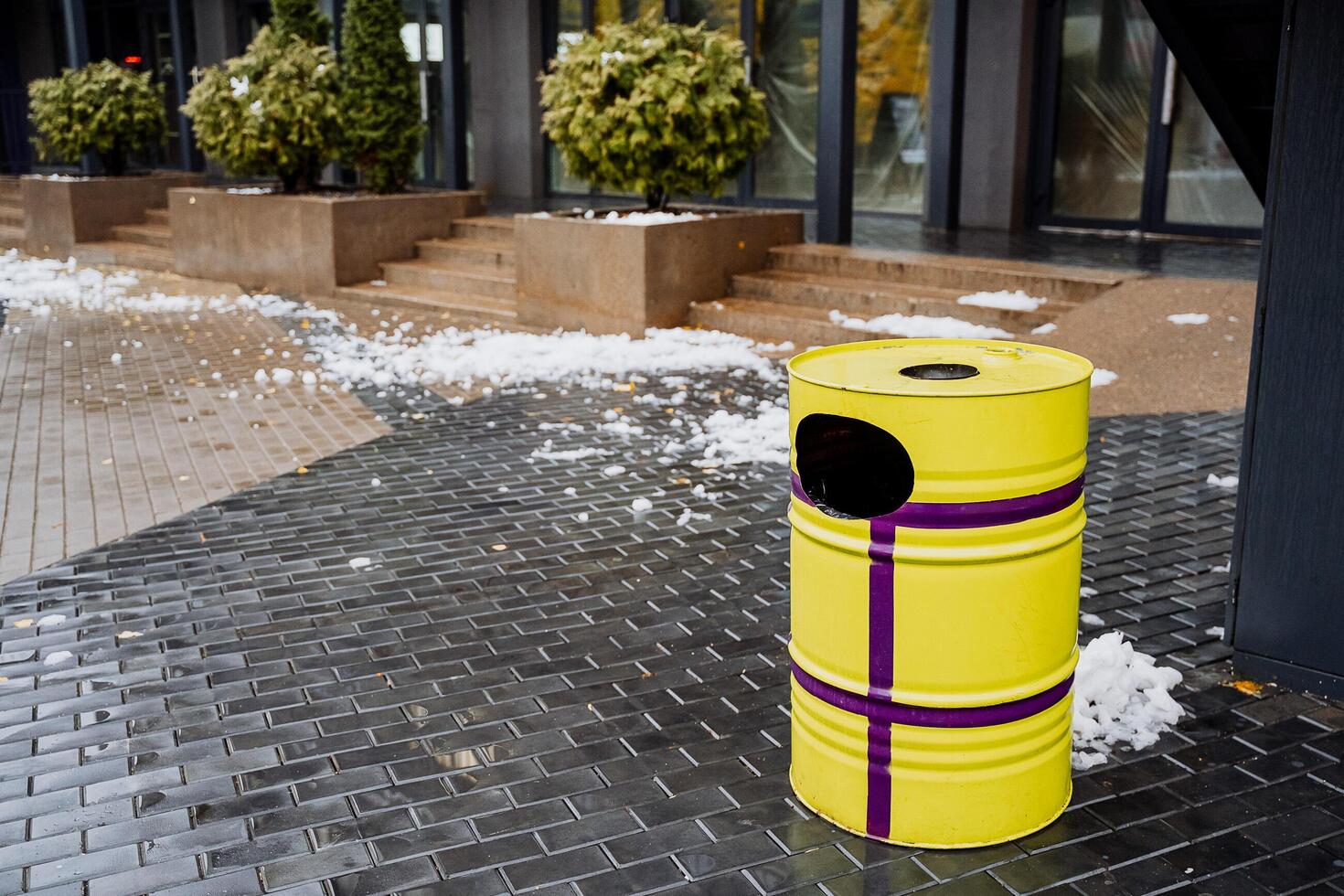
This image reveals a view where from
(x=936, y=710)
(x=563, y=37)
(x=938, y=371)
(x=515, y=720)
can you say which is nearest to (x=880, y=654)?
(x=936, y=710)

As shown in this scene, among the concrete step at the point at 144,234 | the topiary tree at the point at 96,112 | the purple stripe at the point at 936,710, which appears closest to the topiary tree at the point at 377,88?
the concrete step at the point at 144,234

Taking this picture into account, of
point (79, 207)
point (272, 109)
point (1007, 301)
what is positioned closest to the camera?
point (1007, 301)

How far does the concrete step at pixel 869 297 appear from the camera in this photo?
32.2 ft

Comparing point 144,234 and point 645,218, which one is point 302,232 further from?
point 144,234

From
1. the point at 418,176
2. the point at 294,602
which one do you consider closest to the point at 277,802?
the point at 294,602

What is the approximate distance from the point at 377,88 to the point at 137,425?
696 centimetres

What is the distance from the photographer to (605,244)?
11.0m

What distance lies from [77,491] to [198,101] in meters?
9.08

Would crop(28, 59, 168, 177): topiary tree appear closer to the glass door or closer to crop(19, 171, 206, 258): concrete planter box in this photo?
crop(19, 171, 206, 258): concrete planter box

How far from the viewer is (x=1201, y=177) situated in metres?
13.1

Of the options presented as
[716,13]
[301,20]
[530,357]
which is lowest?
[530,357]

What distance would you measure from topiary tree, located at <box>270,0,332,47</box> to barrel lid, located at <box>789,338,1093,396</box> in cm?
1293

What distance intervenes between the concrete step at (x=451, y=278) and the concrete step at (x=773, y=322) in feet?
7.43

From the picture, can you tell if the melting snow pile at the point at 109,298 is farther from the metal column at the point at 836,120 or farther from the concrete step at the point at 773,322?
the metal column at the point at 836,120
